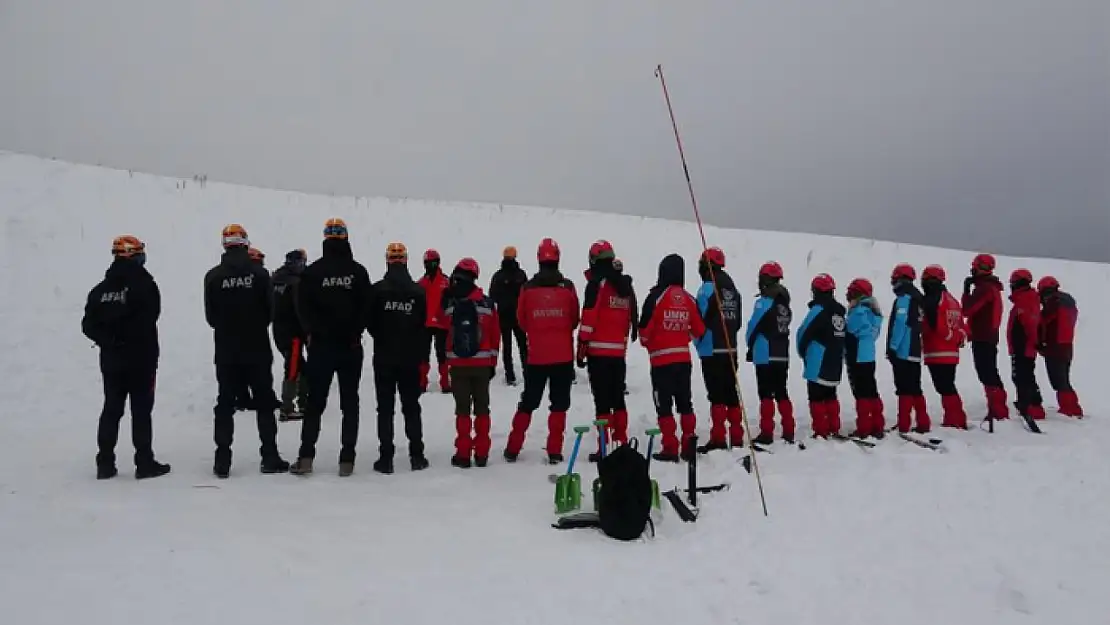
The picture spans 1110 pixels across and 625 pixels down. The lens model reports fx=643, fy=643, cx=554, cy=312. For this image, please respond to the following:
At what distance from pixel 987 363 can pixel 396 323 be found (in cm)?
791

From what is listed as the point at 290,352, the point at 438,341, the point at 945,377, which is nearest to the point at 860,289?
the point at 945,377

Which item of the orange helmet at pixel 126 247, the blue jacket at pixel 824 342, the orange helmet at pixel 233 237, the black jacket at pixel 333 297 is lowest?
the blue jacket at pixel 824 342

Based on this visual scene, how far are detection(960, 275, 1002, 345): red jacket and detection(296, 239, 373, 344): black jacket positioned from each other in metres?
8.05

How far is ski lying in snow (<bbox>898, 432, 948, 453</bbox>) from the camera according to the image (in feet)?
22.6

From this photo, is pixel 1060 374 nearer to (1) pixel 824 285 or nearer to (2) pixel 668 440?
(1) pixel 824 285

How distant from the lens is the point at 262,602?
11.1 ft

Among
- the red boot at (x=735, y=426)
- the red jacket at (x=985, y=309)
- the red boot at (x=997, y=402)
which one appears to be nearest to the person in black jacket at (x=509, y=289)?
the red boot at (x=735, y=426)

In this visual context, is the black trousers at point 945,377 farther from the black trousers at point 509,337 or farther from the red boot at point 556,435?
the black trousers at point 509,337

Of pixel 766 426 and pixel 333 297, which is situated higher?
pixel 333 297

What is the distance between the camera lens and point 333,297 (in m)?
6.27

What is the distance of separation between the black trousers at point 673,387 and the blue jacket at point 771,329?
51.1 inches

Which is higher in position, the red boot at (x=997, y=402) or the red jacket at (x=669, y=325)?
the red jacket at (x=669, y=325)

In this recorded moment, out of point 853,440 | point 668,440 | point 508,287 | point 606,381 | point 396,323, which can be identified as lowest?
point 853,440

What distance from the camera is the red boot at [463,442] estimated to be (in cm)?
667
